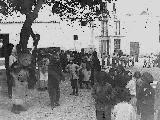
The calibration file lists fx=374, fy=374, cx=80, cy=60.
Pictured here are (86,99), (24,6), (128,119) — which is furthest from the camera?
(24,6)

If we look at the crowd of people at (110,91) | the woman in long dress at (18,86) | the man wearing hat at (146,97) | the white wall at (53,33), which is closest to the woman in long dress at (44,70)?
the crowd of people at (110,91)

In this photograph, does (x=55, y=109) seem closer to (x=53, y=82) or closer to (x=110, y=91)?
(x=53, y=82)

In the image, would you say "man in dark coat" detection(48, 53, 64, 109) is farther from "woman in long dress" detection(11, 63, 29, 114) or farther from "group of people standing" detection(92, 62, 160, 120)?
"group of people standing" detection(92, 62, 160, 120)

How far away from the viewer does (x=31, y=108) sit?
14008 millimetres

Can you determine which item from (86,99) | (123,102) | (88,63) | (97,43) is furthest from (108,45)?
(123,102)

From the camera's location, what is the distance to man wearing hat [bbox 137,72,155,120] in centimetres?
1151

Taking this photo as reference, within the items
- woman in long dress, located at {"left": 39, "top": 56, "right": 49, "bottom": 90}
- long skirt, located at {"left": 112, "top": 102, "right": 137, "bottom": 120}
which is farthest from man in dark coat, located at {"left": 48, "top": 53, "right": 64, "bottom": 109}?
long skirt, located at {"left": 112, "top": 102, "right": 137, "bottom": 120}

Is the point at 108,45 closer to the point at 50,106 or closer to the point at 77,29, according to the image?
the point at 77,29

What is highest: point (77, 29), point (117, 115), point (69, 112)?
point (77, 29)

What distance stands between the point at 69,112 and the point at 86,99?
2218 mm

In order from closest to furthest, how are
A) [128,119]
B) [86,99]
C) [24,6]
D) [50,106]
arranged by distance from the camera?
[128,119] → [50,106] → [86,99] → [24,6]

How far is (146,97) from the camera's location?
11734 millimetres

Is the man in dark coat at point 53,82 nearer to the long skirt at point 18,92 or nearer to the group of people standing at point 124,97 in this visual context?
the long skirt at point 18,92

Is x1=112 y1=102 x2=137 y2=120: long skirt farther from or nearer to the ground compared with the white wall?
nearer to the ground
